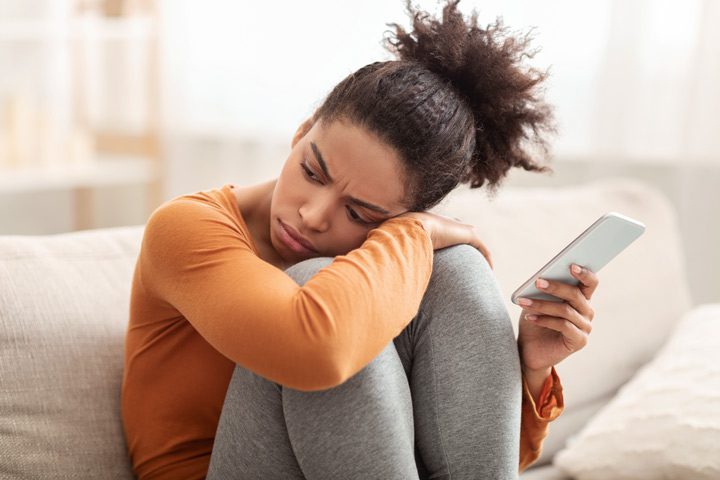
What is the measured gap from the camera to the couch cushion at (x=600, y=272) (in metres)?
1.71

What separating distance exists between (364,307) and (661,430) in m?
0.65

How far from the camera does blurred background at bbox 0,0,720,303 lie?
99.1 inches

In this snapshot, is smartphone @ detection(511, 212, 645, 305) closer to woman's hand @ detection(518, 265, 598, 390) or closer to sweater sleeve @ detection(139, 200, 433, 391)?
woman's hand @ detection(518, 265, 598, 390)

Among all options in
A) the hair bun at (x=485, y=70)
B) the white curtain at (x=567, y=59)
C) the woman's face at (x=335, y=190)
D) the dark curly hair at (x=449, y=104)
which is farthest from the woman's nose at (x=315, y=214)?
the white curtain at (x=567, y=59)

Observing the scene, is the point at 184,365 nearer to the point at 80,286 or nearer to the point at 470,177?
the point at 80,286

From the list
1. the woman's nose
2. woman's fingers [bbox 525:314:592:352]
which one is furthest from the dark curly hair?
woman's fingers [bbox 525:314:592:352]

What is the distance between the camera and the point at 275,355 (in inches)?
38.5

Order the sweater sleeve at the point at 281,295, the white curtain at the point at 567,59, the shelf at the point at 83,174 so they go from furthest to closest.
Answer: the shelf at the point at 83,174 → the white curtain at the point at 567,59 → the sweater sleeve at the point at 281,295

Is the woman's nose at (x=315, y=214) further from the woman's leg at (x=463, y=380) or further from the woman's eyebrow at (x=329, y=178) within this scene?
the woman's leg at (x=463, y=380)

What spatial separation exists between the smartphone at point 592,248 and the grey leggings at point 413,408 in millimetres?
66

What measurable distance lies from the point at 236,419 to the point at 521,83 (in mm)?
589

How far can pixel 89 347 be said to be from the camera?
3.98 ft

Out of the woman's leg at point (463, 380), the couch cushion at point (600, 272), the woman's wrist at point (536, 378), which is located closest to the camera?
the woman's leg at point (463, 380)

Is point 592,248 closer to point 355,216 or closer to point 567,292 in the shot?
point 567,292
